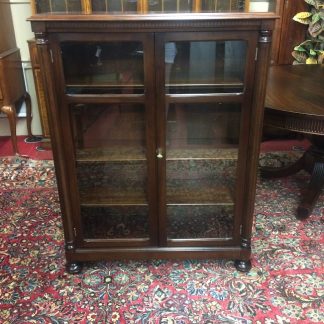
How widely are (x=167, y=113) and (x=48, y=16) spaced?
54 cm

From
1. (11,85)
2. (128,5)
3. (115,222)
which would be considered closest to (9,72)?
(11,85)

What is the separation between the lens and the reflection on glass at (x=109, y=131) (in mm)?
1393

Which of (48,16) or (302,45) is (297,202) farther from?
(48,16)

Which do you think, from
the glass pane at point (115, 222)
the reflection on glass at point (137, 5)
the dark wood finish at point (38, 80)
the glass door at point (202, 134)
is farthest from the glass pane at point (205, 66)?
the dark wood finish at point (38, 80)

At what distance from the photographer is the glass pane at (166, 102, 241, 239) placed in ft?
4.70

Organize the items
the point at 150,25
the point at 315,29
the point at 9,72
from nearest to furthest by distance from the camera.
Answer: the point at 150,25, the point at 9,72, the point at 315,29

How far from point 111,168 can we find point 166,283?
0.57 m

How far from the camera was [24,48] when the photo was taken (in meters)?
2.89

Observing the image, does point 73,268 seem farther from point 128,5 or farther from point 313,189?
point 128,5

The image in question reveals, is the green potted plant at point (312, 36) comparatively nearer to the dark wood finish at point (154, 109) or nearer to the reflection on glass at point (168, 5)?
the reflection on glass at point (168, 5)

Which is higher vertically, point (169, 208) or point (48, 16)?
point (48, 16)

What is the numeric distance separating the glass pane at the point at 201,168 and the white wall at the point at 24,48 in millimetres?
1929

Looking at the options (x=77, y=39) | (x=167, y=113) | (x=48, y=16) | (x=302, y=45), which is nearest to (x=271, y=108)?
(x=167, y=113)

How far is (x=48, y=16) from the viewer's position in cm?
120
